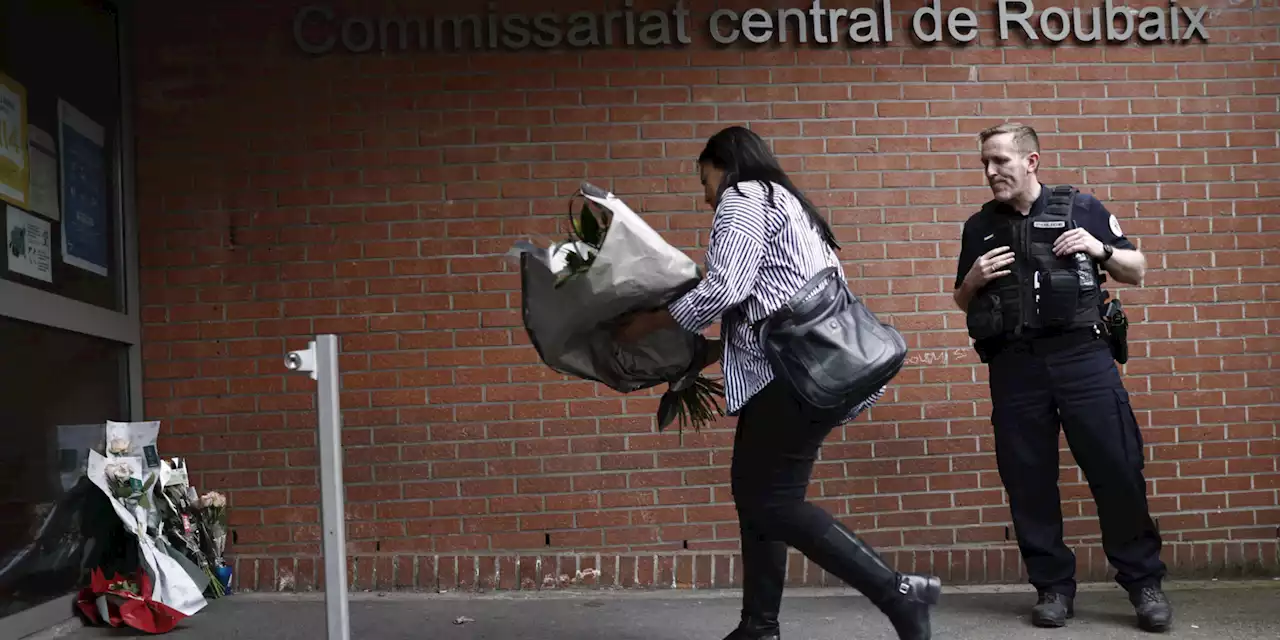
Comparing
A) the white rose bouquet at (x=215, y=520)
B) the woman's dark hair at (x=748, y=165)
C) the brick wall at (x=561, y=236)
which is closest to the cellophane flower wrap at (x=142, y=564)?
the white rose bouquet at (x=215, y=520)

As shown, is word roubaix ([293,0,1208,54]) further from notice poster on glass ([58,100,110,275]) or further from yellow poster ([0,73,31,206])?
yellow poster ([0,73,31,206])

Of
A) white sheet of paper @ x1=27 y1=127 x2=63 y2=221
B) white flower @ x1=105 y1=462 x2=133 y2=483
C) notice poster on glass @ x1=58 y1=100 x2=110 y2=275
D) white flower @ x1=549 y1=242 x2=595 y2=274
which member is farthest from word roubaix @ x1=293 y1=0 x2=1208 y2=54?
white flower @ x1=549 y1=242 x2=595 y2=274

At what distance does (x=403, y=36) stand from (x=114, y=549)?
2.62 meters

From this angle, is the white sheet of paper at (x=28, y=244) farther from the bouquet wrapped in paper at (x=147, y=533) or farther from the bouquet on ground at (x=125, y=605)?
the bouquet on ground at (x=125, y=605)

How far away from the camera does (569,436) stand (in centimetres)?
591

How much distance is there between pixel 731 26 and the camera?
19.9 feet

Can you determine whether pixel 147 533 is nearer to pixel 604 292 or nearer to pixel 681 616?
pixel 681 616

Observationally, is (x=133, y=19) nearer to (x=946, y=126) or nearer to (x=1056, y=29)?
(x=946, y=126)

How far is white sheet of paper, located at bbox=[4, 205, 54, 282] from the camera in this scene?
16.6 ft

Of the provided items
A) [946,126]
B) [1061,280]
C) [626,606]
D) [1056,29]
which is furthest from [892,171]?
[626,606]

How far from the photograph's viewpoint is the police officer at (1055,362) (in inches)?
189

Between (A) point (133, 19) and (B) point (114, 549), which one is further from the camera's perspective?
(A) point (133, 19)

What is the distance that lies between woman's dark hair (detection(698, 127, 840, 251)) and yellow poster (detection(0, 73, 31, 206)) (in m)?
2.85

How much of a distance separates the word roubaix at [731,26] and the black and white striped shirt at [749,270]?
2.15 metres
